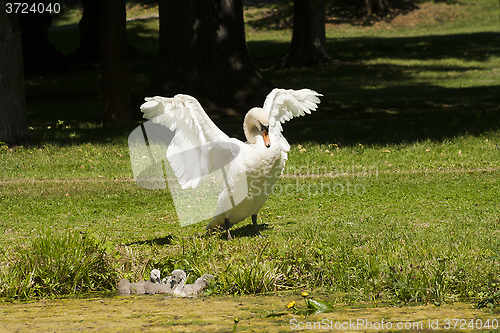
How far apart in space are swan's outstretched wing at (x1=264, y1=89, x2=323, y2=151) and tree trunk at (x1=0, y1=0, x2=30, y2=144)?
902 cm

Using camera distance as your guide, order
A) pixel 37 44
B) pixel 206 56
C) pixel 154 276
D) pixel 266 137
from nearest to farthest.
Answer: pixel 154 276 → pixel 266 137 → pixel 206 56 → pixel 37 44

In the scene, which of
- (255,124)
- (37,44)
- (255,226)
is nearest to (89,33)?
(37,44)

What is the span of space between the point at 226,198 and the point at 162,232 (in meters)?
1.55

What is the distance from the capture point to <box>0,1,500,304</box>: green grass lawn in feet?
21.7

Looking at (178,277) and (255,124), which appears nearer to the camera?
(178,277)

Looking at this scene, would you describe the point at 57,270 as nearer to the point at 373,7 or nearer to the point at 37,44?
the point at 37,44

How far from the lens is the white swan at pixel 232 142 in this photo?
714cm

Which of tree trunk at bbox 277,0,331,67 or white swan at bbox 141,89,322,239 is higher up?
tree trunk at bbox 277,0,331,67

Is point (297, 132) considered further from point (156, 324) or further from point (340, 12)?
point (340, 12)

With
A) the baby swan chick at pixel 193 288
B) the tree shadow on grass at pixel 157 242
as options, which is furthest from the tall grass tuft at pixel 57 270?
the tree shadow on grass at pixel 157 242

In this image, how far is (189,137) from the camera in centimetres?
748

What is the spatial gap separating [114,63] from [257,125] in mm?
10502

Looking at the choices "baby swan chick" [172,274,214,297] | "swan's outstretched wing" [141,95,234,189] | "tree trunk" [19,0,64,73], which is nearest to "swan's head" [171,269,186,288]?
"baby swan chick" [172,274,214,297]

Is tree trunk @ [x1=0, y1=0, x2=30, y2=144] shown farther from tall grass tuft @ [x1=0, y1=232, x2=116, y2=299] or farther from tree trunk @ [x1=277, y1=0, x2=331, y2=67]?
tree trunk @ [x1=277, y1=0, x2=331, y2=67]
